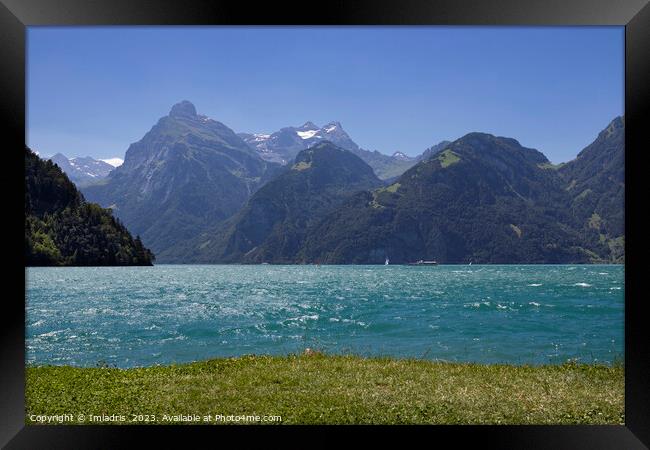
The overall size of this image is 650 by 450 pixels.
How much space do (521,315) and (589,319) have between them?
5460 millimetres

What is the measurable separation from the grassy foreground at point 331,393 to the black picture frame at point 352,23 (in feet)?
2.17

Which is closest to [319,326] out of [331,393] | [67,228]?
[331,393]

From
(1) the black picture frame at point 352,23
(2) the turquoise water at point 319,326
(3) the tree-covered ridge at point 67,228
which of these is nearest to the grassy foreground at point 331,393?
(1) the black picture frame at point 352,23

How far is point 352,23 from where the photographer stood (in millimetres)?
8594

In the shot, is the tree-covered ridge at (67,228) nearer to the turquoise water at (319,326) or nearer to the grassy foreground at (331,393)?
the turquoise water at (319,326)

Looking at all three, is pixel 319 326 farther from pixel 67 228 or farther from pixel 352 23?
pixel 67 228

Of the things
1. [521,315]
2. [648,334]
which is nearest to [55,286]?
[521,315]

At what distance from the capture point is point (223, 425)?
8.90 metres

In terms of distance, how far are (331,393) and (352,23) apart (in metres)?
6.38

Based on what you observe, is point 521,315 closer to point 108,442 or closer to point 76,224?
point 108,442

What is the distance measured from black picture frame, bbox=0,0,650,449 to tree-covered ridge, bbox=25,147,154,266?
422 feet

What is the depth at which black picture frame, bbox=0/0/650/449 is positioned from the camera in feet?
26.6

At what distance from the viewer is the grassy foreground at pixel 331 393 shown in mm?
9359

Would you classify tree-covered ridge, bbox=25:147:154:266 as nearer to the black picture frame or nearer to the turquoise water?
the turquoise water
